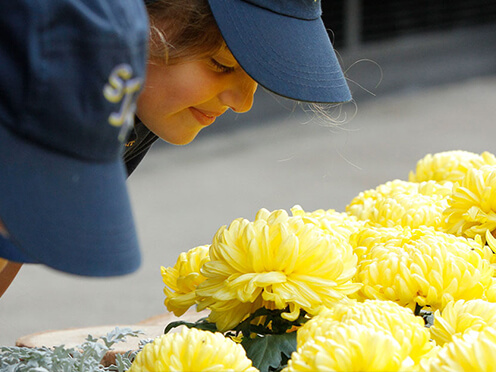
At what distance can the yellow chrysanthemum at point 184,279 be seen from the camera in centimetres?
78

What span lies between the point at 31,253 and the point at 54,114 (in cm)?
11

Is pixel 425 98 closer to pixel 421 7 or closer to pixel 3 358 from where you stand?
pixel 421 7

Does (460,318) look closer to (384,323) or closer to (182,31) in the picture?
(384,323)

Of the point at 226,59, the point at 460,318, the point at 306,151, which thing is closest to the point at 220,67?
the point at 226,59

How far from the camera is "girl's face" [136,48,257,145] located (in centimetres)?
98

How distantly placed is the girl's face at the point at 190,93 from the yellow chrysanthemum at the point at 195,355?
0.45 metres

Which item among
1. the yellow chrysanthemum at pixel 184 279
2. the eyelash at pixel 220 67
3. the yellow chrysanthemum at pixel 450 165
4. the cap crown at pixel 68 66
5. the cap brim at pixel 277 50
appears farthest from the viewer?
the yellow chrysanthemum at pixel 450 165

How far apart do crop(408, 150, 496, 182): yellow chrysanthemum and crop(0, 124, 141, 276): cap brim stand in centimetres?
66

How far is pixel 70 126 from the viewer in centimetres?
58

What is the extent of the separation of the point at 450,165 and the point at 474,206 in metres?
0.32

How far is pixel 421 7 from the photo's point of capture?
26.4 ft

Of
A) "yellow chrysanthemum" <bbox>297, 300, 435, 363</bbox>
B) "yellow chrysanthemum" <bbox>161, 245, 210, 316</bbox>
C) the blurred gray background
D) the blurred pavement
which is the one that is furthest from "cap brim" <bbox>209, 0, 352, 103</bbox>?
the blurred pavement

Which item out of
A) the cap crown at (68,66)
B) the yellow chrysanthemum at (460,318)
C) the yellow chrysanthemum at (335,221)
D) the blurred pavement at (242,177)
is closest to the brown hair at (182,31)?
the yellow chrysanthemum at (335,221)

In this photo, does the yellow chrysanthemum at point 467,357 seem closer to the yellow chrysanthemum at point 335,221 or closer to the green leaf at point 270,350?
the green leaf at point 270,350
